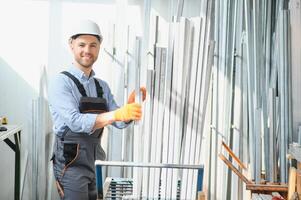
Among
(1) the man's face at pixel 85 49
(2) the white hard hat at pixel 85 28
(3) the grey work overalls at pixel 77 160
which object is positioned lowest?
(3) the grey work overalls at pixel 77 160

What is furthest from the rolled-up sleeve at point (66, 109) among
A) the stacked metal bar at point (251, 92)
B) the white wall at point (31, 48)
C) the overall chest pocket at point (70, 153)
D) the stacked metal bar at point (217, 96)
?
the white wall at point (31, 48)

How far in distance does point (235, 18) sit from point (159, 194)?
1415 mm

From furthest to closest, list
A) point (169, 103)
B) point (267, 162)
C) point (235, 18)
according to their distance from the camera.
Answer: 1. point (235, 18)
2. point (267, 162)
3. point (169, 103)

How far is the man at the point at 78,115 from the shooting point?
1966mm

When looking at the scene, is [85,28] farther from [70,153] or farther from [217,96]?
[217,96]

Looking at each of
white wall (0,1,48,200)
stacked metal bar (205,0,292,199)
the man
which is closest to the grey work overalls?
the man

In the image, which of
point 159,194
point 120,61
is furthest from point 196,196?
point 120,61

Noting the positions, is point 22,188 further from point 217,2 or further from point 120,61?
point 217,2

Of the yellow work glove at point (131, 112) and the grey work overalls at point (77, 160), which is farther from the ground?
the yellow work glove at point (131, 112)

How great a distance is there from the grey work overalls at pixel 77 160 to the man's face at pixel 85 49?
0.13m

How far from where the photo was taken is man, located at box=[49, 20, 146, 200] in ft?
6.45

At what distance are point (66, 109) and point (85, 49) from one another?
0.42 metres

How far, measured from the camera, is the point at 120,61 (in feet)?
9.87

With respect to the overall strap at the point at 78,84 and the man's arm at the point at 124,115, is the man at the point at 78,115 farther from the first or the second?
the man's arm at the point at 124,115
